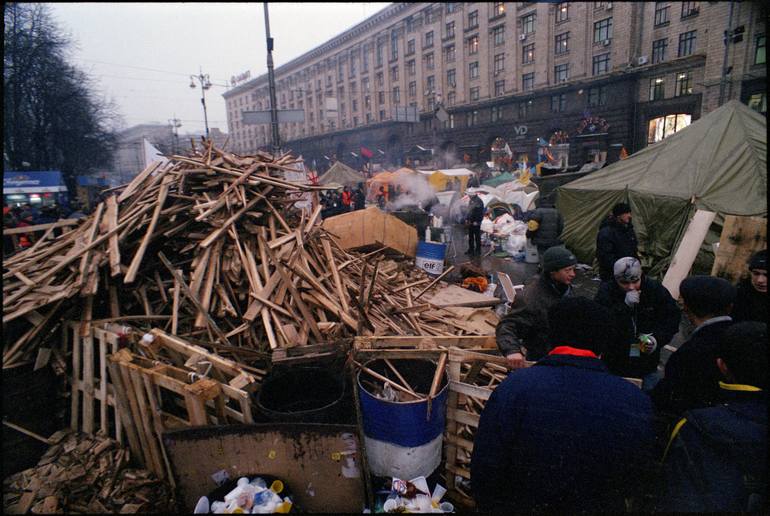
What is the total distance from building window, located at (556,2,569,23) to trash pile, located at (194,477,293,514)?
141 feet

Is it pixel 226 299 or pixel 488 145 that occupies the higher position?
pixel 488 145

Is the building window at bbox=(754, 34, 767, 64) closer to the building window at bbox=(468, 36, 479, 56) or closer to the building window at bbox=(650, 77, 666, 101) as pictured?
the building window at bbox=(650, 77, 666, 101)

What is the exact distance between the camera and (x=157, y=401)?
11.1 ft

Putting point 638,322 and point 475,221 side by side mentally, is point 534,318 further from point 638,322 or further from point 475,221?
point 475,221

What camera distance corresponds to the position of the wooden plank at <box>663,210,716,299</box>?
7.94 m

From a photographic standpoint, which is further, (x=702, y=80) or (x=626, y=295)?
(x=702, y=80)

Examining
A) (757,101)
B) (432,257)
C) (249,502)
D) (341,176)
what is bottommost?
(249,502)


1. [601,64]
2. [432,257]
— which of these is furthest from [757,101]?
[432,257]

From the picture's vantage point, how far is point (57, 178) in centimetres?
2736

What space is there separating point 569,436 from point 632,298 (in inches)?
90.2

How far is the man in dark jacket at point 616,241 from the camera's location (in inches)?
245

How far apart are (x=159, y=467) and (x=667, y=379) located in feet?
13.5

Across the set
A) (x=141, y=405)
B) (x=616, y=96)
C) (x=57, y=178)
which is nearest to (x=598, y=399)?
(x=141, y=405)

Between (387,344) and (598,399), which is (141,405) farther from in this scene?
(598,399)
